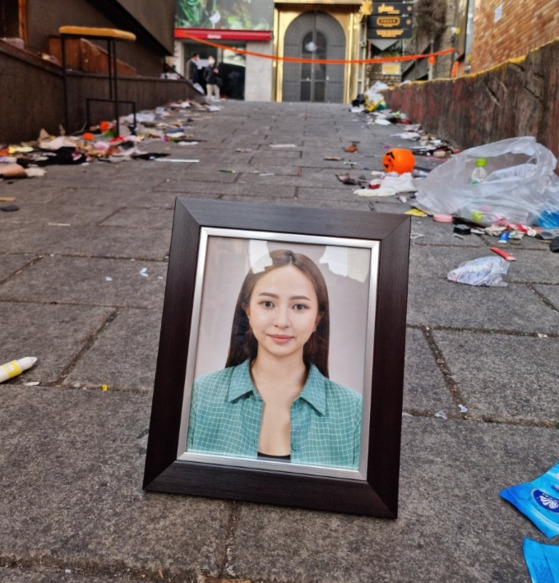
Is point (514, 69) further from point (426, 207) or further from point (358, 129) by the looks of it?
point (358, 129)

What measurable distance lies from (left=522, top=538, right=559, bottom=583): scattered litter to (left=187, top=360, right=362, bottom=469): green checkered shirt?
1.18 ft

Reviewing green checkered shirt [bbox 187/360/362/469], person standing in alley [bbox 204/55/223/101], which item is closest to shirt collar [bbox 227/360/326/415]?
green checkered shirt [bbox 187/360/362/469]

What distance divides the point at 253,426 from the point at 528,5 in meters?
10.1

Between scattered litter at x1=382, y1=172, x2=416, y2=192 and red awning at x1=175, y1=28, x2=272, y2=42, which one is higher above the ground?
red awning at x1=175, y1=28, x2=272, y2=42

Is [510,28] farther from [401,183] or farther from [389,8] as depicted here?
[389,8]

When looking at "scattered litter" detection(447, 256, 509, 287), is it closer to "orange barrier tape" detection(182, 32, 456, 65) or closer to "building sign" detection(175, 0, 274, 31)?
"orange barrier tape" detection(182, 32, 456, 65)

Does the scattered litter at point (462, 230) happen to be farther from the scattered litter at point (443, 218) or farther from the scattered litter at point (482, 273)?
the scattered litter at point (482, 273)

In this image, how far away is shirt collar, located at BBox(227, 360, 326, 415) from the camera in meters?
1.17

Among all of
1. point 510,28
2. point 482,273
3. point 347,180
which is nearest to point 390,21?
point 510,28

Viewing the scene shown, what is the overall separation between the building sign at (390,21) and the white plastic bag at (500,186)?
20652 mm

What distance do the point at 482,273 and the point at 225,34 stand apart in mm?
21135

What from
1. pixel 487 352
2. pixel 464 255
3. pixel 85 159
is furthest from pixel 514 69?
pixel 85 159

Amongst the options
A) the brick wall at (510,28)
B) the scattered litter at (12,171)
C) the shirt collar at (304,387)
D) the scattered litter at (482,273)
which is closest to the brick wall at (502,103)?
the scattered litter at (482,273)

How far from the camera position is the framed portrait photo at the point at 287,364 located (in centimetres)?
115
